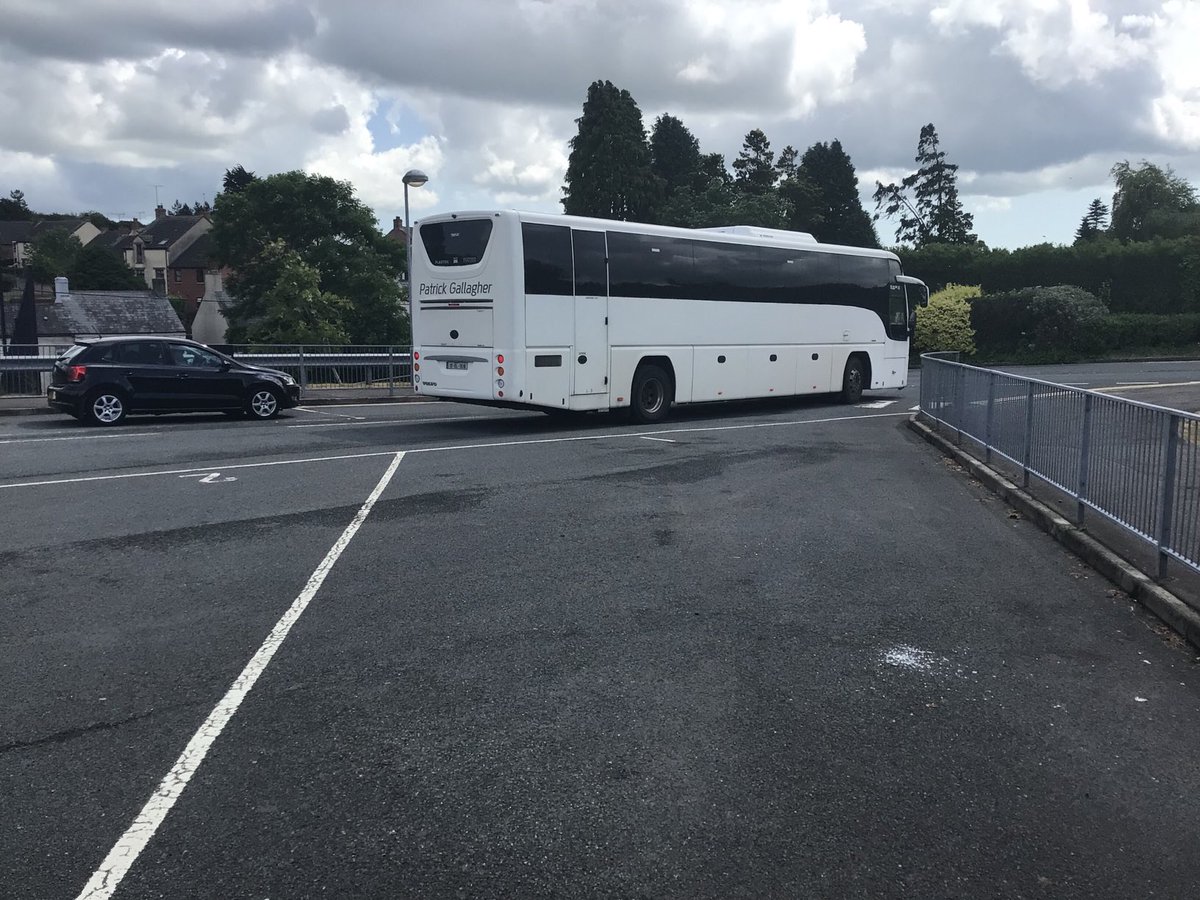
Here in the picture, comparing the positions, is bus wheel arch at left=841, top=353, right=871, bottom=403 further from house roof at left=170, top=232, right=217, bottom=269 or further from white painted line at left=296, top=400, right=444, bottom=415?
house roof at left=170, top=232, right=217, bottom=269

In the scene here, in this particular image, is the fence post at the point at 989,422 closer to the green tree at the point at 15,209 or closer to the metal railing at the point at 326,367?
the metal railing at the point at 326,367


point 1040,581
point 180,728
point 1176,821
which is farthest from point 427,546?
point 1176,821

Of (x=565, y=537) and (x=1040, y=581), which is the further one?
(x=565, y=537)

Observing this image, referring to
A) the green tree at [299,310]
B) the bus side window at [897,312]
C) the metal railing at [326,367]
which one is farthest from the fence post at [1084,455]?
the green tree at [299,310]

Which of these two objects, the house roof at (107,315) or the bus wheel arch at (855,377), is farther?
the house roof at (107,315)

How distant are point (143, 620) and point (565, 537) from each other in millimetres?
3494

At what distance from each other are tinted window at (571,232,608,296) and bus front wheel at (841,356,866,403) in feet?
25.6

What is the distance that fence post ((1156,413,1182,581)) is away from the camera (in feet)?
23.4

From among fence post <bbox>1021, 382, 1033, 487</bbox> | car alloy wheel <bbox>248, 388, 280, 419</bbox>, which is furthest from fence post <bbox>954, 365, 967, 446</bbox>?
car alloy wheel <bbox>248, 388, 280, 419</bbox>

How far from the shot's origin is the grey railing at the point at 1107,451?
7012mm

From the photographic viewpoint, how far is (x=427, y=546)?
8.68 meters

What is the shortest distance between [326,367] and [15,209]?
167 metres

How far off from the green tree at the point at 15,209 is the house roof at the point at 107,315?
108400 mm

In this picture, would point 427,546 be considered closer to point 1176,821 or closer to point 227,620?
point 227,620
